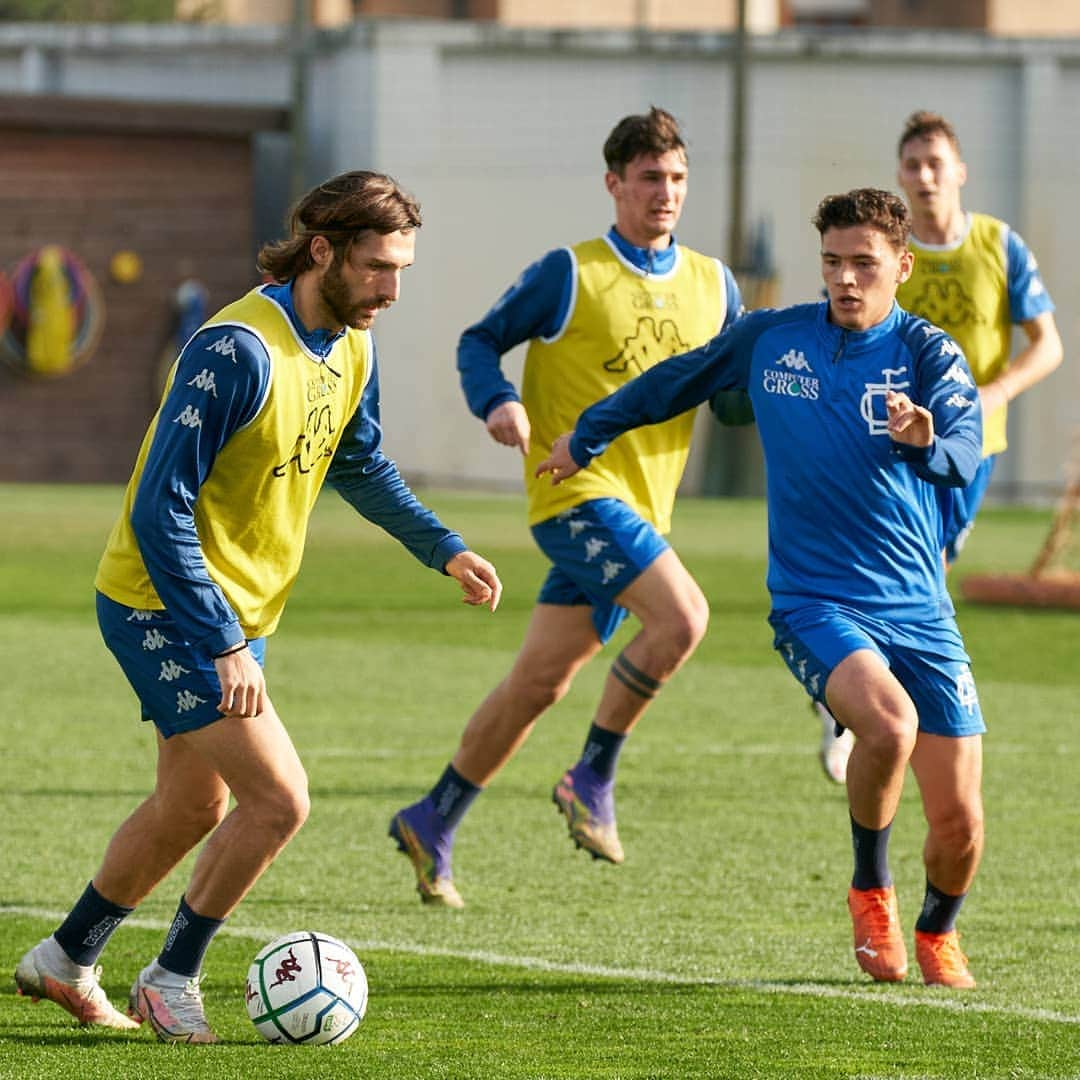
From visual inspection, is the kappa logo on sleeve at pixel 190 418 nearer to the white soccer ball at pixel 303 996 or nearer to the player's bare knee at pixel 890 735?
the white soccer ball at pixel 303 996

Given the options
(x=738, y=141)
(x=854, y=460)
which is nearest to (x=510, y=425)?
(x=854, y=460)

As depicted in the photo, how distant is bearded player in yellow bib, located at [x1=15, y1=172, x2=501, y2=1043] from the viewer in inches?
205

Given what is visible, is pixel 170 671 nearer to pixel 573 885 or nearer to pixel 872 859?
pixel 872 859

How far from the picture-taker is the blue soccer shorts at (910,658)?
6223 mm

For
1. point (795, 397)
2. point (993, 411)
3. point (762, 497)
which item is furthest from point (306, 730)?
Answer: point (762, 497)

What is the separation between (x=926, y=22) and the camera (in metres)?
60.8

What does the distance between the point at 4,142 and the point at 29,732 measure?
919 inches

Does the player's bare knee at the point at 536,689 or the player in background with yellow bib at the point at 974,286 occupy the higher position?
the player in background with yellow bib at the point at 974,286

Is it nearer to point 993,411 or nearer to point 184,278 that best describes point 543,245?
point 184,278

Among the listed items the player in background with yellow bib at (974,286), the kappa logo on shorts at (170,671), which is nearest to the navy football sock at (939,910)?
the kappa logo on shorts at (170,671)

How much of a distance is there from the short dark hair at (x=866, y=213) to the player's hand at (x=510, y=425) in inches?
62.2

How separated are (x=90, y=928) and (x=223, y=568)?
91 cm

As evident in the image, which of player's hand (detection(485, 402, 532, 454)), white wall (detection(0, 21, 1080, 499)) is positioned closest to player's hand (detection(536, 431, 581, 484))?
player's hand (detection(485, 402, 532, 454))

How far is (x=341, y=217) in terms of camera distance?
5.41 metres
